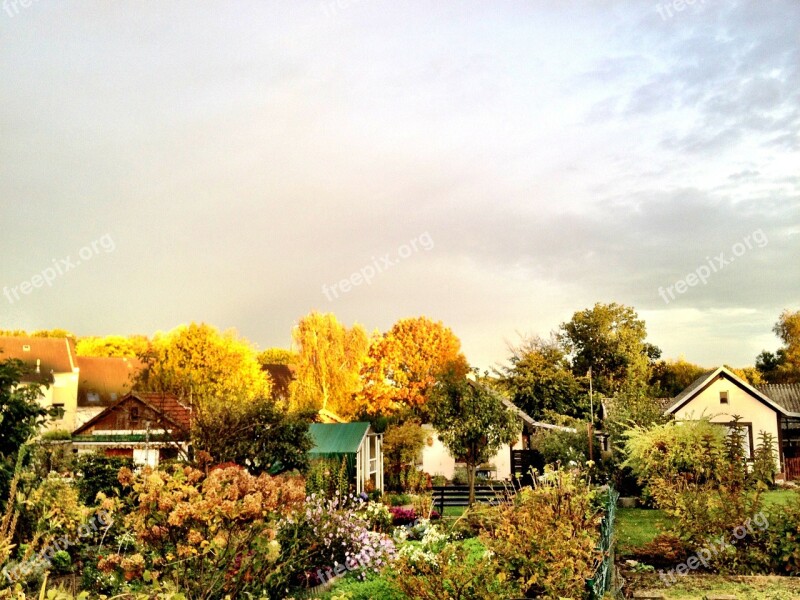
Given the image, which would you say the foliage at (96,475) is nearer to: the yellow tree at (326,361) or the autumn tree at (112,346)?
the yellow tree at (326,361)

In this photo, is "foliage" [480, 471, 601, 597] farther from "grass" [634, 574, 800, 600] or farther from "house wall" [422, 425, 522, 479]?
"house wall" [422, 425, 522, 479]

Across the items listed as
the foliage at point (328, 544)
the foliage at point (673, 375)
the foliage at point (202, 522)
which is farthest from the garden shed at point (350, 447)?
the foliage at point (673, 375)

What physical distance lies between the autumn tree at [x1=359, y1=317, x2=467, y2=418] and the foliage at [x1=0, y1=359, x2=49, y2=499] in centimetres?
3264

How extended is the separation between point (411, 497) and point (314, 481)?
5607 millimetres

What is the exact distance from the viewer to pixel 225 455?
18.8 metres

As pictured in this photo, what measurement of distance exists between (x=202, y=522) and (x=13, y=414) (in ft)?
11.6

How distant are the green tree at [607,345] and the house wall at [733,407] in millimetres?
14076

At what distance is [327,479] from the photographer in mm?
20422

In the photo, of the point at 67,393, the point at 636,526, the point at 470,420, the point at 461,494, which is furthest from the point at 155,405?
the point at 67,393

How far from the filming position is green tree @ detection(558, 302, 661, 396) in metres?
48.3

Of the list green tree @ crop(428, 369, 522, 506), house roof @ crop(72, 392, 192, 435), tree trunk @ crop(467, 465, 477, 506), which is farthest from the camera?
house roof @ crop(72, 392, 192, 435)

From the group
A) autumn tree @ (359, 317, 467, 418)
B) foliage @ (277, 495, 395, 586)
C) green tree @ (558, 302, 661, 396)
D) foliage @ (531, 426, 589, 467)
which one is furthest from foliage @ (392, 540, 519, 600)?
green tree @ (558, 302, 661, 396)

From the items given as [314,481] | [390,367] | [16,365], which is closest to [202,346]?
[390,367]

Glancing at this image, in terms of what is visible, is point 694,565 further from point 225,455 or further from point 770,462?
point 225,455
